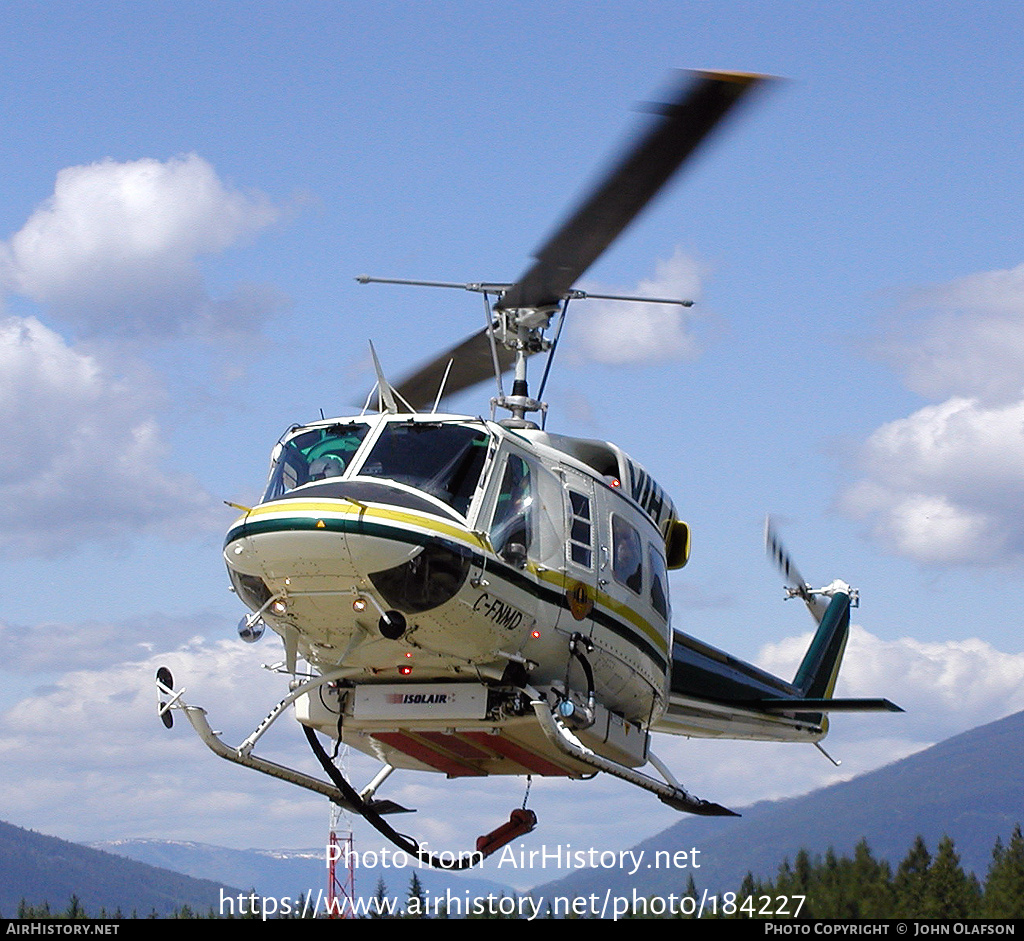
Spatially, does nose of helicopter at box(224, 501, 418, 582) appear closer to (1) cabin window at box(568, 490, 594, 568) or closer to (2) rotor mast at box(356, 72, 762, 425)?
(1) cabin window at box(568, 490, 594, 568)

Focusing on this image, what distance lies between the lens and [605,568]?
16500 millimetres

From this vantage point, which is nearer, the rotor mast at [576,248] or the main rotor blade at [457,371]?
the rotor mast at [576,248]

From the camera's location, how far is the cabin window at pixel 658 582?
57.8 ft

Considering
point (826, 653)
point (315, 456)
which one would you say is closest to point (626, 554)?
point (315, 456)

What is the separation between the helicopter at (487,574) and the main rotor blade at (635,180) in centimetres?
2

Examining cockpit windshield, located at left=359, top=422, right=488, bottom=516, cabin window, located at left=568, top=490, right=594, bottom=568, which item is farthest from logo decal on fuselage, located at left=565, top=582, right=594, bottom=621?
cockpit windshield, located at left=359, top=422, right=488, bottom=516

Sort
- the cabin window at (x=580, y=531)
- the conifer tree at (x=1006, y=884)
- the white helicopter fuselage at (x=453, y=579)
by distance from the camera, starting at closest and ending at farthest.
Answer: the white helicopter fuselage at (x=453, y=579), the cabin window at (x=580, y=531), the conifer tree at (x=1006, y=884)

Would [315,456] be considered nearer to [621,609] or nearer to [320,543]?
[320,543]

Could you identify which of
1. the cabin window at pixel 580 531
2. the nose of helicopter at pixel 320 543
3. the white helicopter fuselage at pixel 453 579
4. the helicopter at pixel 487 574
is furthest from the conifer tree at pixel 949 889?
the nose of helicopter at pixel 320 543

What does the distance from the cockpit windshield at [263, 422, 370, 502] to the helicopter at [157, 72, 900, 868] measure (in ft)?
0.09

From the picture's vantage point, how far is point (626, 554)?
669 inches

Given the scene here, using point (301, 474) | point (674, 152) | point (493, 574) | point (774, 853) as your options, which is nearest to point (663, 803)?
point (493, 574)

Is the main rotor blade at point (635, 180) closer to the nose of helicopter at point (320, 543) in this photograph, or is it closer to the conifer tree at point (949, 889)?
the nose of helicopter at point (320, 543)

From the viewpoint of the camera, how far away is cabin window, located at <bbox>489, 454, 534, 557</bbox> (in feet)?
50.1
